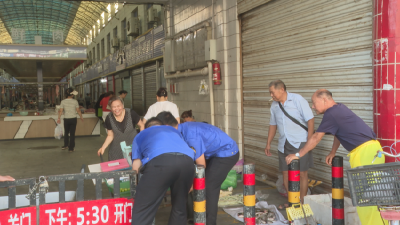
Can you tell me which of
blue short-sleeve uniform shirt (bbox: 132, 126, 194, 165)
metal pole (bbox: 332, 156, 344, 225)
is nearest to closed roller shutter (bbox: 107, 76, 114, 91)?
blue short-sleeve uniform shirt (bbox: 132, 126, 194, 165)

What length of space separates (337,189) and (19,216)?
310 centimetres

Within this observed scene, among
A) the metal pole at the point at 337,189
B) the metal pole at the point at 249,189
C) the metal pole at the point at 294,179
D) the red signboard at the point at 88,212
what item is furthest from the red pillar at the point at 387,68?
the red signboard at the point at 88,212

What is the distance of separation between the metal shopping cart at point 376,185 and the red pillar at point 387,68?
1805 mm

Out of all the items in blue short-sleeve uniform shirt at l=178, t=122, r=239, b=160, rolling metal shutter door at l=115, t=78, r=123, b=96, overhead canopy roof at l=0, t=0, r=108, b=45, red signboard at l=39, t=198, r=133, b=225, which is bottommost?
red signboard at l=39, t=198, r=133, b=225

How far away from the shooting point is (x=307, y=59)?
5891mm

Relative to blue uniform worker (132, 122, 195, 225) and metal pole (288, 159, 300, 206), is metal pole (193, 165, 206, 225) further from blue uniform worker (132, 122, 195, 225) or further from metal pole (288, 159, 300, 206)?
metal pole (288, 159, 300, 206)

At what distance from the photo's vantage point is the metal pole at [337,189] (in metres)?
3.79

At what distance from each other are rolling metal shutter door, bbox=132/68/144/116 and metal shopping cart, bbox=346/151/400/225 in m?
17.7

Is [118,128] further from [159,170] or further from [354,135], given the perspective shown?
[354,135]

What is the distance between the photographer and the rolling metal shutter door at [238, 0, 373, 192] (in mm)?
4918

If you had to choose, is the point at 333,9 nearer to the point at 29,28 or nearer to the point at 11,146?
the point at 11,146

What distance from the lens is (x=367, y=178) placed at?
2627mm

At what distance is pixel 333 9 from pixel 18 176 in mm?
6966

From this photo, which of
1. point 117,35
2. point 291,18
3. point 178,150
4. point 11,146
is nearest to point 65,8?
point 117,35
